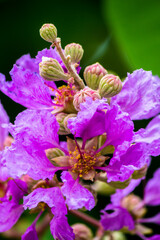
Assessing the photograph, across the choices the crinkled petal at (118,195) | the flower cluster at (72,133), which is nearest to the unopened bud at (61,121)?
the flower cluster at (72,133)

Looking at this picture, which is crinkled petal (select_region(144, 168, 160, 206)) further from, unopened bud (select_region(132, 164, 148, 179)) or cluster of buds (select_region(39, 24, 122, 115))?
cluster of buds (select_region(39, 24, 122, 115))

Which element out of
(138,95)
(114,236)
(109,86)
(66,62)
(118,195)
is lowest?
(114,236)

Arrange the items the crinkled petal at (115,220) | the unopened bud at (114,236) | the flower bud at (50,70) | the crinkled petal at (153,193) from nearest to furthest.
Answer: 1. the flower bud at (50,70)
2. the crinkled petal at (115,220)
3. the unopened bud at (114,236)
4. the crinkled petal at (153,193)

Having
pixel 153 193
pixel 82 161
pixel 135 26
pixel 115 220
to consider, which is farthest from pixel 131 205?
pixel 135 26

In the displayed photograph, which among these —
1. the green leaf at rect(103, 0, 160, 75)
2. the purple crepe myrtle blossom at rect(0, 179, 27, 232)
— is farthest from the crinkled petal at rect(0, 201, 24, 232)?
the green leaf at rect(103, 0, 160, 75)

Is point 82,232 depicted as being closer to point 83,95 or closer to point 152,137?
point 152,137

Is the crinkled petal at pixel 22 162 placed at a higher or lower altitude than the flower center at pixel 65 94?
lower

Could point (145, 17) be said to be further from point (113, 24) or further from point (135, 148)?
point (135, 148)

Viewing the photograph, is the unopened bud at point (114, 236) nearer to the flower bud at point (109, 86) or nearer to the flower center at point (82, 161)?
the flower center at point (82, 161)

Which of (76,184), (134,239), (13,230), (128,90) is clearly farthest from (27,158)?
(134,239)
